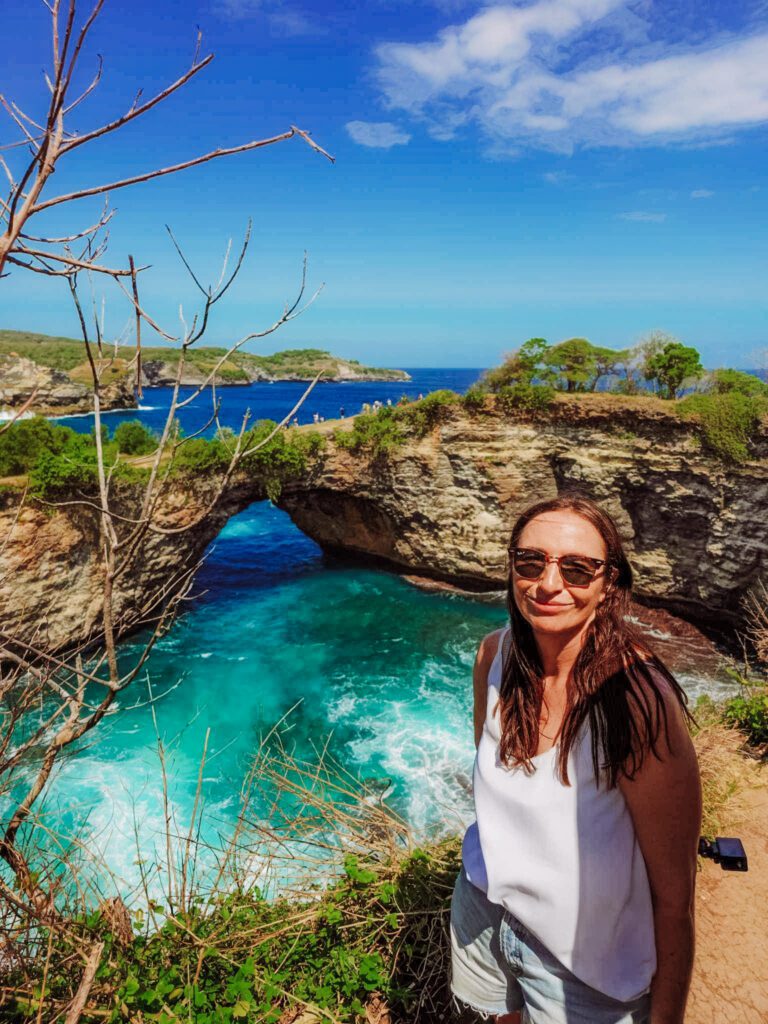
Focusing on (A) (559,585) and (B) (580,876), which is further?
(A) (559,585)

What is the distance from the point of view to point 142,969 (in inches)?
119

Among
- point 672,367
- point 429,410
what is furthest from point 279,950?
point 672,367

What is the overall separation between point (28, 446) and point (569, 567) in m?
15.0

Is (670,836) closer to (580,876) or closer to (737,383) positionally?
(580,876)

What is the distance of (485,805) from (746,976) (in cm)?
302

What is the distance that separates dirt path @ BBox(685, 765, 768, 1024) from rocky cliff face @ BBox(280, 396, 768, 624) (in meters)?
13.2

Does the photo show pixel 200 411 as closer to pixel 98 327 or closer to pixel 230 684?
pixel 230 684

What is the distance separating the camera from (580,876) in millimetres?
1703

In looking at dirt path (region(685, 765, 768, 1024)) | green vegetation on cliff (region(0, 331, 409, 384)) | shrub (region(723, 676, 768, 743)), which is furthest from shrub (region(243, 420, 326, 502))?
green vegetation on cliff (region(0, 331, 409, 384))

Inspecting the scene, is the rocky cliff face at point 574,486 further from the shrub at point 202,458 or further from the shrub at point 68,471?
the shrub at point 68,471

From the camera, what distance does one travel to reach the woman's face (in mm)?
1917

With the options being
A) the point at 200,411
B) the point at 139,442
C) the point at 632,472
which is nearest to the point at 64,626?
the point at 139,442

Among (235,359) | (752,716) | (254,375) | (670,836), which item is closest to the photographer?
(670,836)

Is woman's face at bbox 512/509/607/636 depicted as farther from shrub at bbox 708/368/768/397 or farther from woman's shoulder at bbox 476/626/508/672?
shrub at bbox 708/368/768/397
